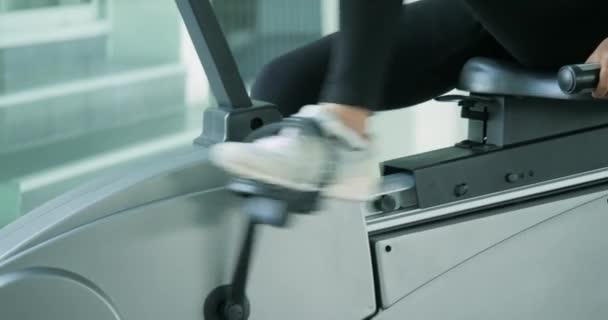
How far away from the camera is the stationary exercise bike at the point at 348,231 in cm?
100

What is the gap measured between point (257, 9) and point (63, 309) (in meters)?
1.86

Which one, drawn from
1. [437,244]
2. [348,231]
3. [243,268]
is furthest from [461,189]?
[243,268]

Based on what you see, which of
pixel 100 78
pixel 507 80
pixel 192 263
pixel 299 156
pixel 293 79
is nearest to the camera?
pixel 299 156

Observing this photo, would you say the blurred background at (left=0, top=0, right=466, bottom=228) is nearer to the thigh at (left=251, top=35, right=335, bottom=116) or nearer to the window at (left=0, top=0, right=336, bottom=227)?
the window at (left=0, top=0, right=336, bottom=227)

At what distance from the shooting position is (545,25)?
3.60 ft

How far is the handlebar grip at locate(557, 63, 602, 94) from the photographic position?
1.02 meters

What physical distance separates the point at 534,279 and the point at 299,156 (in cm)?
50

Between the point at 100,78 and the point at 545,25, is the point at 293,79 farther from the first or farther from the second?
the point at 100,78

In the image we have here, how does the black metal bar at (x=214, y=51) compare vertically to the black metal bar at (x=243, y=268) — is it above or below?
above

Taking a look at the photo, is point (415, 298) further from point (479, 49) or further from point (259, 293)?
point (479, 49)

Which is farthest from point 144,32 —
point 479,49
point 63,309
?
point 63,309

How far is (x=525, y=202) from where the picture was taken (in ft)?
4.14

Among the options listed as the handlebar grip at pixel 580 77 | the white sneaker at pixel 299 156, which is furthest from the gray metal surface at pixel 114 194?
the handlebar grip at pixel 580 77

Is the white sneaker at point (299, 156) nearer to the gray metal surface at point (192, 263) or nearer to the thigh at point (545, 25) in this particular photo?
the gray metal surface at point (192, 263)
